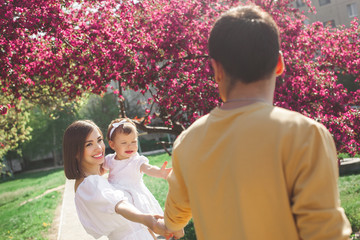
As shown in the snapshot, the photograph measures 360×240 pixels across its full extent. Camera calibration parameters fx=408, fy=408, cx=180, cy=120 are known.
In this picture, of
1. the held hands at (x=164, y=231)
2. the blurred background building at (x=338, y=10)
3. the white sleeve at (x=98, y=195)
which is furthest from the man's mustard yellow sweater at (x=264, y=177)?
the blurred background building at (x=338, y=10)

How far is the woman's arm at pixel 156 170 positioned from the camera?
3.39m

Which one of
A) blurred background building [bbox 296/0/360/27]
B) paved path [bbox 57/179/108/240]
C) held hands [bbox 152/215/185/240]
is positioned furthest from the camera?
blurred background building [bbox 296/0/360/27]

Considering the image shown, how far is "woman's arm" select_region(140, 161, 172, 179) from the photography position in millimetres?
3393

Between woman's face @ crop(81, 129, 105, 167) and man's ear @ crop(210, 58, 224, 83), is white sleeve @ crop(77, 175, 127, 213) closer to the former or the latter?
woman's face @ crop(81, 129, 105, 167)

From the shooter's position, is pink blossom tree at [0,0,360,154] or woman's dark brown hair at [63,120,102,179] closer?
woman's dark brown hair at [63,120,102,179]

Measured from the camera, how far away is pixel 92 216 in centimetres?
303

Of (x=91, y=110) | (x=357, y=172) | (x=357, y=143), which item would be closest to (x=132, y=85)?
(x=357, y=143)

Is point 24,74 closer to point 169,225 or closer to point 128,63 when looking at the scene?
point 128,63

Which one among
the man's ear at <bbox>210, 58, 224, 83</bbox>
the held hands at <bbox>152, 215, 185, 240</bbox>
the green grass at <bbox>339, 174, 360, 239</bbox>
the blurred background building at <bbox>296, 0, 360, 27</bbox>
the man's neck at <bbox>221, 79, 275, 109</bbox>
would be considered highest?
the blurred background building at <bbox>296, 0, 360, 27</bbox>

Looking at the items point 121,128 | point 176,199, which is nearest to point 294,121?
point 176,199

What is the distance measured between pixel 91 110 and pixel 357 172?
31621mm

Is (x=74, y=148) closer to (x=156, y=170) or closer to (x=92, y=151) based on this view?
(x=92, y=151)

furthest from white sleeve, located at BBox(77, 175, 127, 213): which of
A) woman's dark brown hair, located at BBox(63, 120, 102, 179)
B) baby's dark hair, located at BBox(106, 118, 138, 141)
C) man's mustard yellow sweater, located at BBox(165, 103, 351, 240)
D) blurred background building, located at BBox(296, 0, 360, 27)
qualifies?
blurred background building, located at BBox(296, 0, 360, 27)

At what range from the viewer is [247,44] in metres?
1.60
